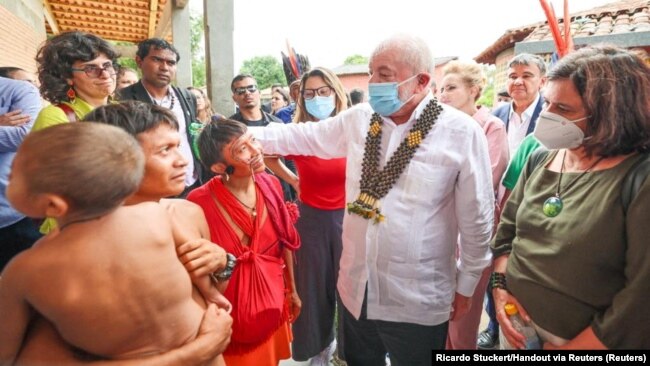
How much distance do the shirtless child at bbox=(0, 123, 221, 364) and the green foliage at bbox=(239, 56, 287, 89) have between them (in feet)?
138

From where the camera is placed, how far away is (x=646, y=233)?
1278 mm

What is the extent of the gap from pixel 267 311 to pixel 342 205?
1.17 m

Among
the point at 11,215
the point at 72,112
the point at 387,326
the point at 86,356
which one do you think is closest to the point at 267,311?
the point at 387,326

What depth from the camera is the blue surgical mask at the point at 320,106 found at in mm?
3113

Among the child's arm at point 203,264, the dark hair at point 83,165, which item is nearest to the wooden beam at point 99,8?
the child's arm at point 203,264

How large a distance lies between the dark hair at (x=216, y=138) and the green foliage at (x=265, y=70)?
41028 millimetres

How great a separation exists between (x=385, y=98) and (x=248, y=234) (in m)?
1.01

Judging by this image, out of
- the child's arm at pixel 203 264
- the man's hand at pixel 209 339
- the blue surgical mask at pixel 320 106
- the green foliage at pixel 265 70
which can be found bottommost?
the green foliage at pixel 265 70

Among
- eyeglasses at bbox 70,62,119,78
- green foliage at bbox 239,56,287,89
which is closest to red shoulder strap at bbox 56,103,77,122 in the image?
eyeglasses at bbox 70,62,119,78

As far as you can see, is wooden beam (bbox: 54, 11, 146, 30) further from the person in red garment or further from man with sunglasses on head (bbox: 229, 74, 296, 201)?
the person in red garment

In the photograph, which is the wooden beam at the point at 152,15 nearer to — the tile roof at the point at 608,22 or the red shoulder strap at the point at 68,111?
the red shoulder strap at the point at 68,111

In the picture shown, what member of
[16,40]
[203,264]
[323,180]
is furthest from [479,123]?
[16,40]

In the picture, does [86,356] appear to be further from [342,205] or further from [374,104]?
[342,205]

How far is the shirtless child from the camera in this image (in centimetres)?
94
